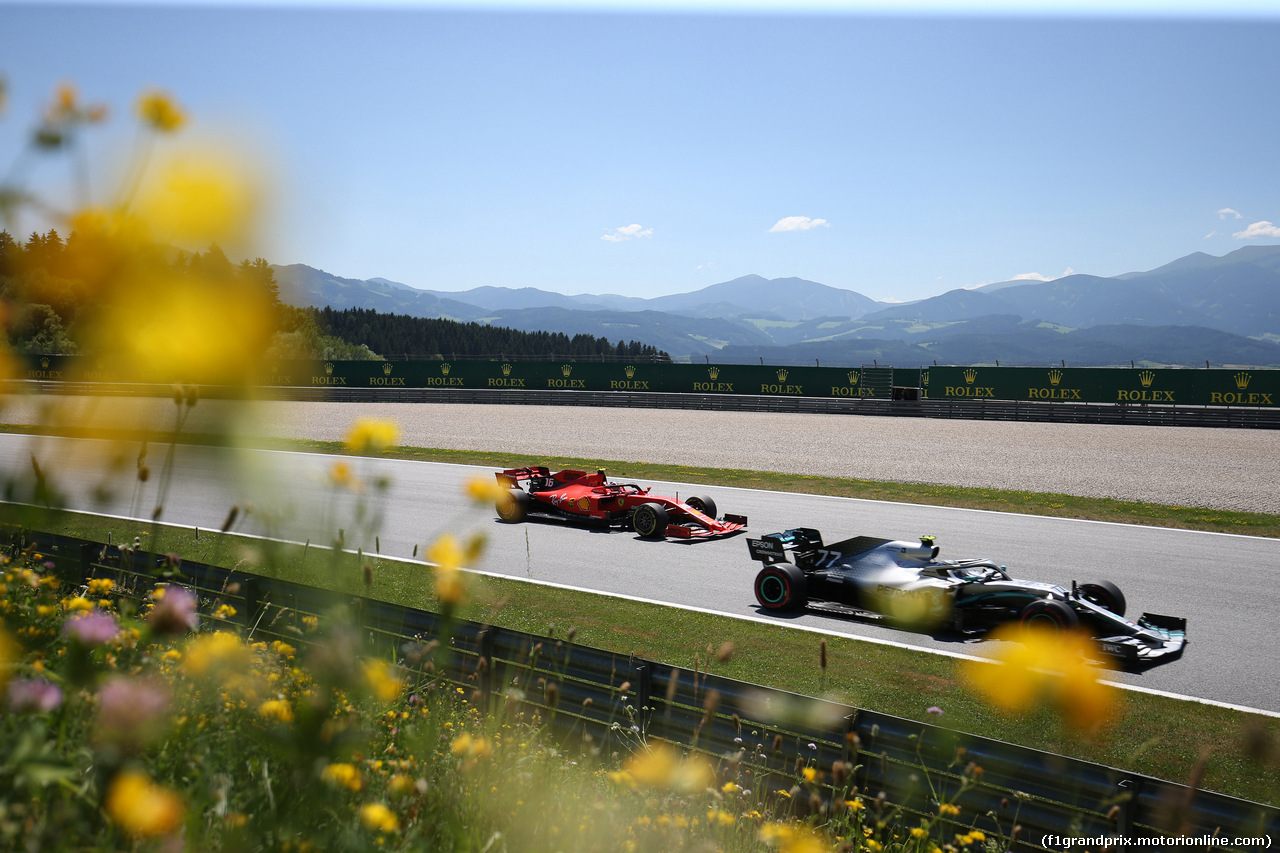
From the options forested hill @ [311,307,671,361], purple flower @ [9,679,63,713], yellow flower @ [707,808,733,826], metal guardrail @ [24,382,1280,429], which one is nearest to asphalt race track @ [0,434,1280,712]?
purple flower @ [9,679,63,713]

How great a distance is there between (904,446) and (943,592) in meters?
19.7

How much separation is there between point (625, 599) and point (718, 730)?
5.03 m

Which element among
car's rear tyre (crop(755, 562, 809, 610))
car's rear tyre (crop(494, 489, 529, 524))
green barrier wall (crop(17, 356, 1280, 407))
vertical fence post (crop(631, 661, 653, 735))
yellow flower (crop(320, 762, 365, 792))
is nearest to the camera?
yellow flower (crop(320, 762, 365, 792))

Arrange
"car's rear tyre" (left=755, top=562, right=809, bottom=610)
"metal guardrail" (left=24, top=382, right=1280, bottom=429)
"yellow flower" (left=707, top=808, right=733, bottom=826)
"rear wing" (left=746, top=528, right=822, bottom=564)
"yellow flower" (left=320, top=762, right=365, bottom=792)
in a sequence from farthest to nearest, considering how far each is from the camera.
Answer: "metal guardrail" (left=24, top=382, right=1280, bottom=429), "rear wing" (left=746, top=528, right=822, bottom=564), "car's rear tyre" (left=755, top=562, right=809, bottom=610), "yellow flower" (left=707, top=808, right=733, bottom=826), "yellow flower" (left=320, top=762, right=365, bottom=792)

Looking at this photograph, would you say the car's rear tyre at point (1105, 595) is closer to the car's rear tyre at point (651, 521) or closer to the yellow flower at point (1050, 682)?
the car's rear tyre at point (651, 521)

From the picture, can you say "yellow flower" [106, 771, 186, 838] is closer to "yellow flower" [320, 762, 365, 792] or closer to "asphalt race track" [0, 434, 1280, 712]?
"yellow flower" [320, 762, 365, 792]

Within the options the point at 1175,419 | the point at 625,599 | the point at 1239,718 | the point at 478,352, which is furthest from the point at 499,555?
the point at 478,352

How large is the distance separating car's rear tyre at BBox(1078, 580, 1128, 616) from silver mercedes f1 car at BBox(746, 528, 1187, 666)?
0.01 metres

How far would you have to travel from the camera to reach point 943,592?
28.3 feet

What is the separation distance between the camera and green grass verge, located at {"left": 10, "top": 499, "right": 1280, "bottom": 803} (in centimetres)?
634

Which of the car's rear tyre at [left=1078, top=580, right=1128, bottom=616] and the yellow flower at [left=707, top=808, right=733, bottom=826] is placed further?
the car's rear tyre at [left=1078, top=580, right=1128, bottom=616]

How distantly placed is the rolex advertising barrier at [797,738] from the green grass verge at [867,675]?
0.44 metres

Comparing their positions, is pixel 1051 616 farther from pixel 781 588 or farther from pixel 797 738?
pixel 797 738

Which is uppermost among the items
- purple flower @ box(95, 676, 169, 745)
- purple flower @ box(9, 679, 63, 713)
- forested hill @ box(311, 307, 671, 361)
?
forested hill @ box(311, 307, 671, 361)
